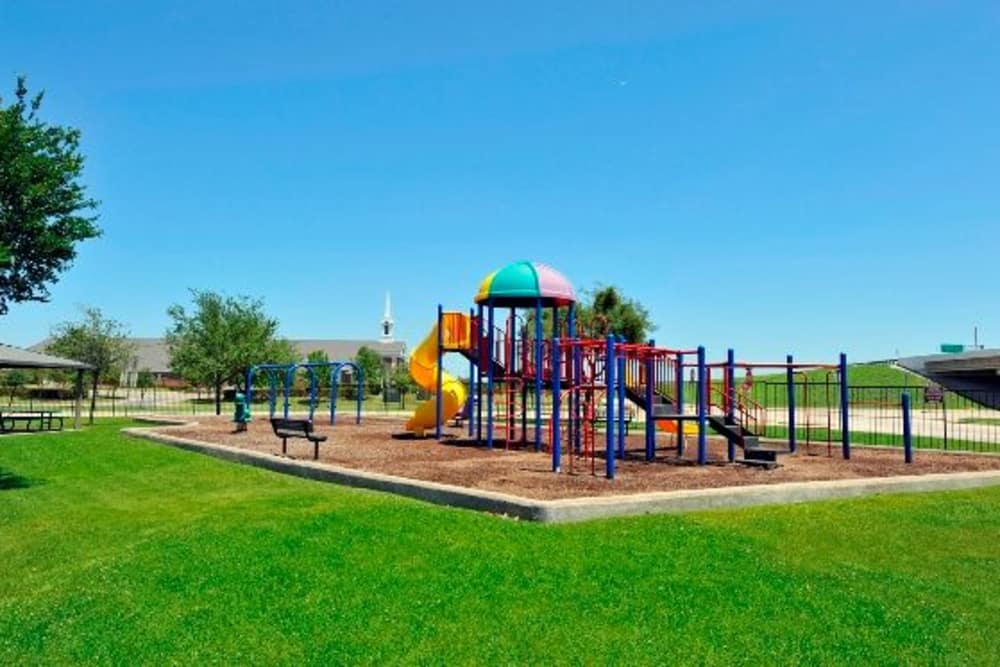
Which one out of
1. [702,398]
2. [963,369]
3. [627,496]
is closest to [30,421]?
[702,398]

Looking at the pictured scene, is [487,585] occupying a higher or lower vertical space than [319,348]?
lower

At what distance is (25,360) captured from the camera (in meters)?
25.1

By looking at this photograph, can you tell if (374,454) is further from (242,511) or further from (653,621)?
(653,621)

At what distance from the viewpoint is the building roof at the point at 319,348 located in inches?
4183

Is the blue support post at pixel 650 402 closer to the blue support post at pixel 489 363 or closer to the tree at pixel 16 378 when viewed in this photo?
the blue support post at pixel 489 363

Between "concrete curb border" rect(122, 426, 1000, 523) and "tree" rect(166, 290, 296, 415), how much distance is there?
40147 mm

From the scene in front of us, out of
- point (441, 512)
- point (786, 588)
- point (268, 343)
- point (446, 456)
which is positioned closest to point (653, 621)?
→ point (786, 588)

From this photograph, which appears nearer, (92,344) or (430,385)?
(430,385)

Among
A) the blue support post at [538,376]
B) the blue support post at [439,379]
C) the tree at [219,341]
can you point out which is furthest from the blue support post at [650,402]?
the tree at [219,341]

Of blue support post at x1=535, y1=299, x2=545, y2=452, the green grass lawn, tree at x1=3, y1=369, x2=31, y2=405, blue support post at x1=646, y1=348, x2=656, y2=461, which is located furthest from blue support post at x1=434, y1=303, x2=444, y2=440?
tree at x1=3, y1=369, x2=31, y2=405

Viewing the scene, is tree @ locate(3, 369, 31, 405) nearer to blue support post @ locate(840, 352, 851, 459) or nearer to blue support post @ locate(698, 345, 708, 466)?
blue support post @ locate(698, 345, 708, 466)

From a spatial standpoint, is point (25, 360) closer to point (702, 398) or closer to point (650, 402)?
point (650, 402)

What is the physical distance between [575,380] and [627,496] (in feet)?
16.7

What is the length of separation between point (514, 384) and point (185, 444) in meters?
7.87
